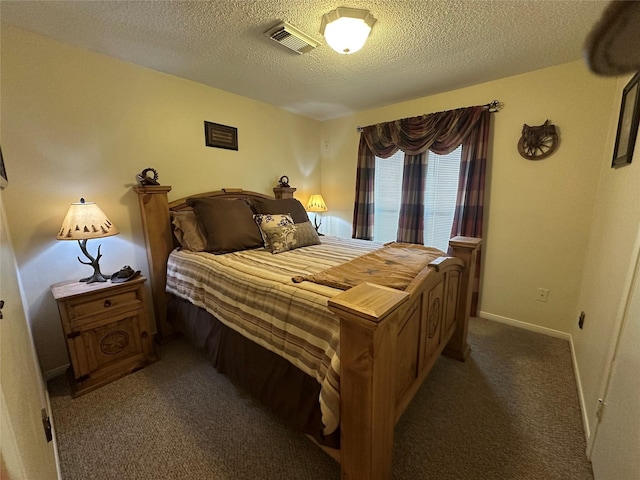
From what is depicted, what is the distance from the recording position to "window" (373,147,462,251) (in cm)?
281

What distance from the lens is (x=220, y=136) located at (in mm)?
2689

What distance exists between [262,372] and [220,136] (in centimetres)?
230

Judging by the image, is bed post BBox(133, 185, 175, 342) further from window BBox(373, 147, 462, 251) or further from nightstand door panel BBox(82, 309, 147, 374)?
window BBox(373, 147, 462, 251)

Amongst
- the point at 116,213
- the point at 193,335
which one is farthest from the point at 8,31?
the point at 193,335

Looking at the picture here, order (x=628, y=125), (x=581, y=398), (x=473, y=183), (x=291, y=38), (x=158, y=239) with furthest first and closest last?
(x=473, y=183) < (x=158, y=239) < (x=291, y=38) < (x=581, y=398) < (x=628, y=125)

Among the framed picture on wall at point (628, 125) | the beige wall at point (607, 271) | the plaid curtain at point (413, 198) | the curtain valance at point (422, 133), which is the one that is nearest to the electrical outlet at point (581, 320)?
the beige wall at point (607, 271)

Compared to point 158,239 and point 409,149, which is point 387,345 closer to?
point 158,239

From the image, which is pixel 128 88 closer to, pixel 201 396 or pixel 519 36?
pixel 201 396

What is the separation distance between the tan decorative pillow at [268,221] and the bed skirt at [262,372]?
78 centimetres

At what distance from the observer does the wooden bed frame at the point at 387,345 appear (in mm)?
852

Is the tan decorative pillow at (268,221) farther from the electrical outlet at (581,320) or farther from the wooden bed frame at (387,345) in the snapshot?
the electrical outlet at (581,320)

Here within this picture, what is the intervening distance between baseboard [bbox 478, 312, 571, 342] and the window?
0.81 meters

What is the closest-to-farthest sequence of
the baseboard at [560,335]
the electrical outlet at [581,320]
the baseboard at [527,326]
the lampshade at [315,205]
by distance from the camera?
the baseboard at [560,335] → the electrical outlet at [581,320] → the baseboard at [527,326] → the lampshade at [315,205]

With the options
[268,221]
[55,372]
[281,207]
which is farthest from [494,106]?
[55,372]
